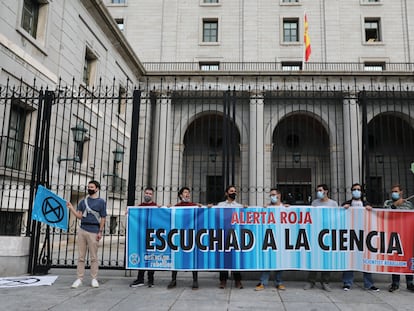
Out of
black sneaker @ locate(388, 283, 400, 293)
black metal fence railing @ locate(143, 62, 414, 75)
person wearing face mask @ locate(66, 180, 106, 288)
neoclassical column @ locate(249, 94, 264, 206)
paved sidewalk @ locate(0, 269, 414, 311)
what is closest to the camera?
paved sidewalk @ locate(0, 269, 414, 311)

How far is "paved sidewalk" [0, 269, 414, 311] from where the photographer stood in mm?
5238

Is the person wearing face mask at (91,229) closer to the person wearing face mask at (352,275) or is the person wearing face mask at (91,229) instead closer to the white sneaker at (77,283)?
the white sneaker at (77,283)

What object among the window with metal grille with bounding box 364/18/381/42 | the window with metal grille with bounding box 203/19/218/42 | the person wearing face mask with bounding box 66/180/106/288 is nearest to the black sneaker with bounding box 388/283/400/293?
the person wearing face mask with bounding box 66/180/106/288

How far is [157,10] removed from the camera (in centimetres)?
2992

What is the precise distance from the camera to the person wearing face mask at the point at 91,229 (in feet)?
21.6

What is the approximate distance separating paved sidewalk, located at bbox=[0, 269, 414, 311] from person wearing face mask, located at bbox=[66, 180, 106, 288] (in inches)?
13.3

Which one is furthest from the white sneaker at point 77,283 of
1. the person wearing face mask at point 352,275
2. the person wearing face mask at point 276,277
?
the person wearing face mask at point 352,275

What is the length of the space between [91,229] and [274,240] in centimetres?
330

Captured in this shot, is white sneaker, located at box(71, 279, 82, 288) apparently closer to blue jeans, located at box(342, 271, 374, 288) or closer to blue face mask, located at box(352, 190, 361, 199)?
blue jeans, located at box(342, 271, 374, 288)

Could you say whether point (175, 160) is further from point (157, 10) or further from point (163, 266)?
point (163, 266)

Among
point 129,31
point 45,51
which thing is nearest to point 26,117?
point 45,51

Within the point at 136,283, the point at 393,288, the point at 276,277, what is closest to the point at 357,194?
the point at 393,288

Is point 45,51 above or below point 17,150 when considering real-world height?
above

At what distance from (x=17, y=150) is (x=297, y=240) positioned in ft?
31.0
